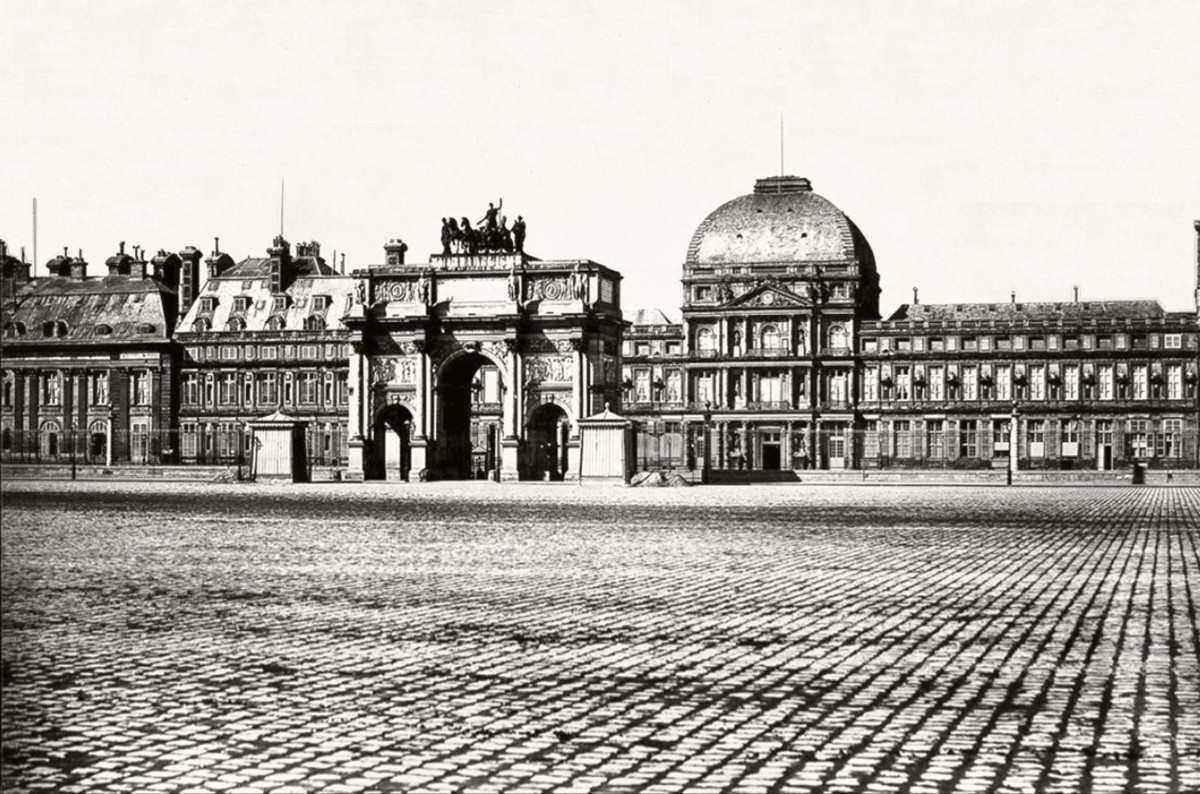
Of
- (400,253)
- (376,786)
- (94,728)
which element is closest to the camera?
(376,786)

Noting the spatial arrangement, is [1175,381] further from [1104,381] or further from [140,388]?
[140,388]

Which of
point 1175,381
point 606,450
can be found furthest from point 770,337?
point 606,450

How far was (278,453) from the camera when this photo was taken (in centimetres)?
6538

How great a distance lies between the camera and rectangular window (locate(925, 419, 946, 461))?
10644 centimetres

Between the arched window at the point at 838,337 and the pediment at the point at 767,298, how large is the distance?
115 inches

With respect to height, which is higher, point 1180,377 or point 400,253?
point 400,253

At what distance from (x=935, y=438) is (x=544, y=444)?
44780 mm

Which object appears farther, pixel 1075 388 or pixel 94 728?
pixel 1075 388

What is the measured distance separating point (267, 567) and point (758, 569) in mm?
5985

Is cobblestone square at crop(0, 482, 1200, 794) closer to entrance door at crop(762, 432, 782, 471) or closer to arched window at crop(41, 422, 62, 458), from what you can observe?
arched window at crop(41, 422, 62, 458)

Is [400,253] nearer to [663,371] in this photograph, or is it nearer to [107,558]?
[663,371]

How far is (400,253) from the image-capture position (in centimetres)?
9225

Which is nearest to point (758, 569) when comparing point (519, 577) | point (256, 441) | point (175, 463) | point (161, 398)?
point (519, 577)

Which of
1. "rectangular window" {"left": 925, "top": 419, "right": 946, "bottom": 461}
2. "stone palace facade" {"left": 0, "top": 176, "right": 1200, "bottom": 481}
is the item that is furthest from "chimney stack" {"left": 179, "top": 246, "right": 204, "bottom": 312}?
"rectangular window" {"left": 925, "top": 419, "right": 946, "bottom": 461}
